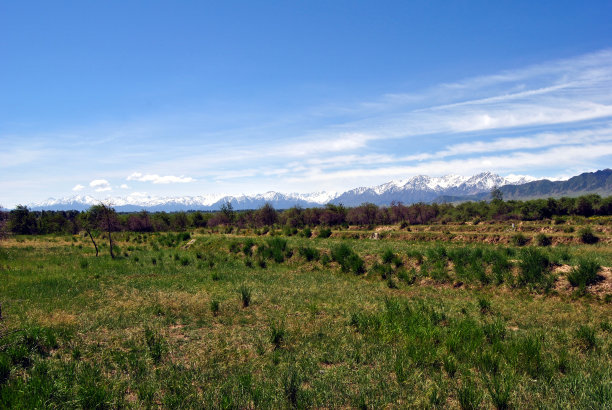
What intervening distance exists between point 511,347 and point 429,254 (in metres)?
13.1

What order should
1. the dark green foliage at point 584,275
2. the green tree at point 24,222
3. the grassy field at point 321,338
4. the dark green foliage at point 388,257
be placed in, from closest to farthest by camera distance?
the grassy field at point 321,338 < the dark green foliage at point 584,275 < the dark green foliage at point 388,257 < the green tree at point 24,222

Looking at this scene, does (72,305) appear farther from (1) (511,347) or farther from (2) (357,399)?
(1) (511,347)

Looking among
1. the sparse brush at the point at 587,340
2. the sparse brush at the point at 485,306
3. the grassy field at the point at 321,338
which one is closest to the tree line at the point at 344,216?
the grassy field at the point at 321,338

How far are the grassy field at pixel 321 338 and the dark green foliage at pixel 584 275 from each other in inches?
2.3

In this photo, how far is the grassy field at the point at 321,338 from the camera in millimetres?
6551

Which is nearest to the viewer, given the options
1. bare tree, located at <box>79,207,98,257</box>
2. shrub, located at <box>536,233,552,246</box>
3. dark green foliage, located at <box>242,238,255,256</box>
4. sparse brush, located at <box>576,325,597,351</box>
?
sparse brush, located at <box>576,325,597,351</box>

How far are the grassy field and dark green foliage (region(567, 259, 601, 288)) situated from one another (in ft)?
0.19

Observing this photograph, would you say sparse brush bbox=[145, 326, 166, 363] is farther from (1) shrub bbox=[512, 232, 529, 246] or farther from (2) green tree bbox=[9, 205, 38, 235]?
(2) green tree bbox=[9, 205, 38, 235]

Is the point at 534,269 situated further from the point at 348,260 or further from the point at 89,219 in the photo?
the point at 89,219

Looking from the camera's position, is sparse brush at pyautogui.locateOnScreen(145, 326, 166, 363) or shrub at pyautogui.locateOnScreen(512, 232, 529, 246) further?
shrub at pyautogui.locateOnScreen(512, 232, 529, 246)

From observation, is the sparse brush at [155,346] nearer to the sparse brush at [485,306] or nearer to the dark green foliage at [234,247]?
the sparse brush at [485,306]

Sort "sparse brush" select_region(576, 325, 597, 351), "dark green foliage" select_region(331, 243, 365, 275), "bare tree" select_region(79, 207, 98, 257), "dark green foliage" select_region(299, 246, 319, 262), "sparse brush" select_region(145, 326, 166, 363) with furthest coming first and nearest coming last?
"bare tree" select_region(79, 207, 98, 257) → "dark green foliage" select_region(299, 246, 319, 262) → "dark green foliage" select_region(331, 243, 365, 275) → "sparse brush" select_region(576, 325, 597, 351) → "sparse brush" select_region(145, 326, 166, 363)

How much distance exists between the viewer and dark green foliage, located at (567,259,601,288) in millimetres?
14602

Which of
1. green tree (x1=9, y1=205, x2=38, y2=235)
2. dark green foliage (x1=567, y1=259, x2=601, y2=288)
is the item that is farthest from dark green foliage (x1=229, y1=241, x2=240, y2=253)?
green tree (x1=9, y1=205, x2=38, y2=235)
